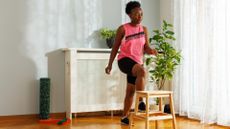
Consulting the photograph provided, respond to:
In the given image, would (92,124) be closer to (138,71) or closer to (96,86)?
(96,86)

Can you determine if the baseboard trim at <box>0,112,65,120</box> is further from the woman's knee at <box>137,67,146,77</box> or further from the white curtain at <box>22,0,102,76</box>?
the woman's knee at <box>137,67,146,77</box>

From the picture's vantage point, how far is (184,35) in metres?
4.03

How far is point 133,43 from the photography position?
3283mm

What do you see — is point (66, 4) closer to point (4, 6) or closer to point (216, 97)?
point (4, 6)

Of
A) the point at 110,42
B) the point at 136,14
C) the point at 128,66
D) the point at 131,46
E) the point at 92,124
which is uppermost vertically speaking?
the point at 136,14

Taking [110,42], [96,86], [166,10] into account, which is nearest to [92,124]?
[96,86]

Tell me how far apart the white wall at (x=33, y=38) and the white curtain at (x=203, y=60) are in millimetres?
1106

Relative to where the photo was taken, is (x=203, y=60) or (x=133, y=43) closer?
(x=133, y=43)

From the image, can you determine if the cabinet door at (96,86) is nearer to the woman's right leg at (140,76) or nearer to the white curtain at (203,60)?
the white curtain at (203,60)

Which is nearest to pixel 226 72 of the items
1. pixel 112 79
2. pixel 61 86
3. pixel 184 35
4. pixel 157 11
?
pixel 184 35

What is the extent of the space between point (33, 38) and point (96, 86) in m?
0.99

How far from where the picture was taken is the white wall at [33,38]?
3777 mm

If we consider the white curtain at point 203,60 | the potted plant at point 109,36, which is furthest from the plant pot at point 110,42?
the white curtain at point 203,60

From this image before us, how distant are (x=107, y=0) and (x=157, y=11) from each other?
83 cm
